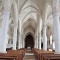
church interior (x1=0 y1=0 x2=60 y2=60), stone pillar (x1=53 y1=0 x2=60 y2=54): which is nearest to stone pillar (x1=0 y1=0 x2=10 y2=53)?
church interior (x1=0 y1=0 x2=60 y2=60)

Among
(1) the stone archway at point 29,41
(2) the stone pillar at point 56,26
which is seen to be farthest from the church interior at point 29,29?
(1) the stone archway at point 29,41

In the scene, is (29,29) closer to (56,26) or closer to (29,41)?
(29,41)

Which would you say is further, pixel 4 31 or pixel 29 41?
pixel 29 41

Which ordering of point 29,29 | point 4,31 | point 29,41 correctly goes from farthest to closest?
point 29,41 < point 29,29 < point 4,31

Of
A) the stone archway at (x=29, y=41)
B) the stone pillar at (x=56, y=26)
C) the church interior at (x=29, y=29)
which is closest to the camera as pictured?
the church interior at (x=29, y=29)

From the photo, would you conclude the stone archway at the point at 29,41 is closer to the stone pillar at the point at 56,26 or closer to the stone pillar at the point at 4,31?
the stone pillar at the point at 4,31

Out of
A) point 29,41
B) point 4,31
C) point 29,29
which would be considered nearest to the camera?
point 4,31

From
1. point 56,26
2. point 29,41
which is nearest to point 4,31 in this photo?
point 56,26

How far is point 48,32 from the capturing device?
33.5 m

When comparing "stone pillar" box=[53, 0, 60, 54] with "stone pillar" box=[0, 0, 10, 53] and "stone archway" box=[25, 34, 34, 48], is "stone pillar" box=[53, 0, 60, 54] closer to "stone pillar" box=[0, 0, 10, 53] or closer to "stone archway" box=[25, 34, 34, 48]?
"stone pillar" box=[0, 0, 10, 53]

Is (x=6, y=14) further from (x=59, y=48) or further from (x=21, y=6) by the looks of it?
(x=21, y=6)

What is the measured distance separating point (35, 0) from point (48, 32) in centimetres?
1597

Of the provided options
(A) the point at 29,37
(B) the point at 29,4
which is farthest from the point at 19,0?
(A) the point at 29,37

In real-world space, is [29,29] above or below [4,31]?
above
